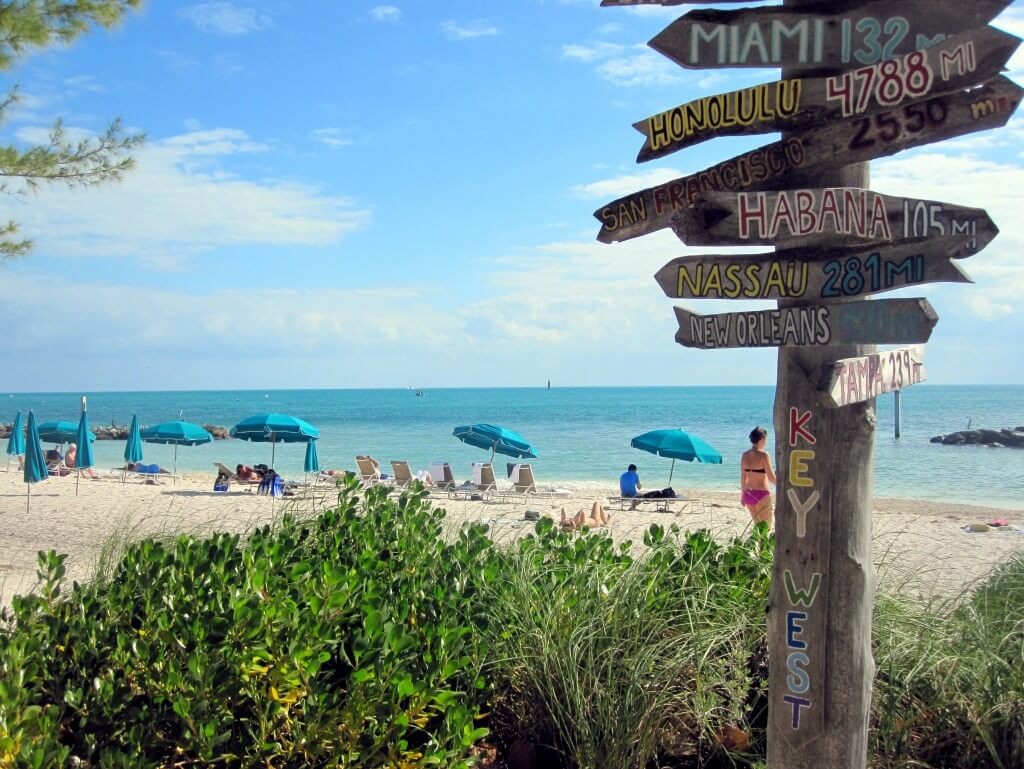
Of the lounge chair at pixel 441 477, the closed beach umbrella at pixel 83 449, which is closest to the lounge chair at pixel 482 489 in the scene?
the lounge chair at pixel 441 477

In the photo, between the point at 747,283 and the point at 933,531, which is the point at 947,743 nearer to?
the point at 747,283

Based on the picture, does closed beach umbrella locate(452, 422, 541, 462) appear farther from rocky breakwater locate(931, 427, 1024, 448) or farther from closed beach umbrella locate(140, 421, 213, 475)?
rocky breakwater locate(931, 427, 1024, 448)

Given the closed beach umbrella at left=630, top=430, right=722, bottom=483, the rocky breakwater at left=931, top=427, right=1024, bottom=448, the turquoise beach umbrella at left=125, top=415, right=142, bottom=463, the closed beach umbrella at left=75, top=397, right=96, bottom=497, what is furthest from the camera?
the rocky breakwater at left=931, top=427, right=1024, bottom=448

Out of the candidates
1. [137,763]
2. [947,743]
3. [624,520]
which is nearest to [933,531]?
[624,520]

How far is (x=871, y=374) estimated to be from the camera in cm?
240

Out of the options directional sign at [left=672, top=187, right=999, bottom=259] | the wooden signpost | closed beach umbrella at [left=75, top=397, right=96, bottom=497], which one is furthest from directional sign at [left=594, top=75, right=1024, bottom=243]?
closed beach umbrella at [left=75, top=397, right=96, bottom=497]

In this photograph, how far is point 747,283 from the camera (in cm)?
262

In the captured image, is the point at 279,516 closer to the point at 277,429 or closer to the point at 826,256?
the point at 826,256

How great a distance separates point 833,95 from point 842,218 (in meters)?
0.38

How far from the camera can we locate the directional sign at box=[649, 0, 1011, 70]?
8.24ft

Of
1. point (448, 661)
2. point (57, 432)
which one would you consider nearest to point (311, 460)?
point (57, 432)

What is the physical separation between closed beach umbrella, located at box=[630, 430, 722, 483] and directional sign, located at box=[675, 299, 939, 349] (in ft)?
47.9

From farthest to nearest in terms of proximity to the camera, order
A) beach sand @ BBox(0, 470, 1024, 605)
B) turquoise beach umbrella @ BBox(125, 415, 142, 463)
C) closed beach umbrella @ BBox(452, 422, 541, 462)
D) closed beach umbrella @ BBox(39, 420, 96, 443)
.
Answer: closed beach umbrella @ BBox(39, 420, 96, 443) < turquoise beach umbrella @ BBox(125, 415, 142, 463) < closed beach umbrella @ BBox(452, 422, 541, 462) < beach sand @ BBox(0, 470, 1024, 605)

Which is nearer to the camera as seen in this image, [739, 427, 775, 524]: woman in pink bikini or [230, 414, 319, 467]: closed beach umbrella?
[739, 427, 775, 524]: woman in pink bikini
